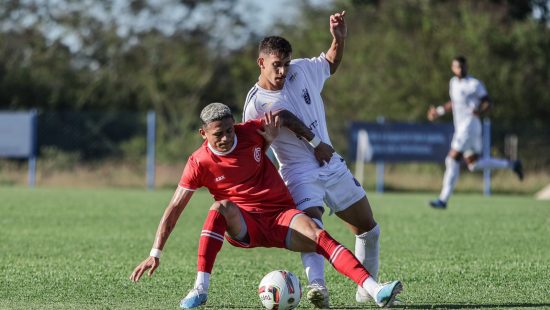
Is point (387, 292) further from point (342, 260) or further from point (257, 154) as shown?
point (257, 154)

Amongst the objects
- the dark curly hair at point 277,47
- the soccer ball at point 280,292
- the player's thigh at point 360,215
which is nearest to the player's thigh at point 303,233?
the soccer ball at point 280,292

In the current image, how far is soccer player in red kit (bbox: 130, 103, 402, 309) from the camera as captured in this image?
720cm

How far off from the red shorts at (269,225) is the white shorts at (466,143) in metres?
11.2

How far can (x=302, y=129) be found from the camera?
→ 297 inches

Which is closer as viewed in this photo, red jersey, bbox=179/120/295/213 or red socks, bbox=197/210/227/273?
red socks, bbox=197/210/227/273

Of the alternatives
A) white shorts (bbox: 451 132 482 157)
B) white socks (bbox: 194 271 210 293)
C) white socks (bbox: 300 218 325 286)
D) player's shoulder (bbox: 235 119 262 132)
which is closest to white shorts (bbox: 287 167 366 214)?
white socks (bbox: 300 218 325 286)

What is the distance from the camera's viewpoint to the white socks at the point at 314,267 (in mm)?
7301

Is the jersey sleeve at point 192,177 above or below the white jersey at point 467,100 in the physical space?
below

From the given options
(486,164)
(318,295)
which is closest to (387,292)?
(318,295)

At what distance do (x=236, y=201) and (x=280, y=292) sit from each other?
2.50ft

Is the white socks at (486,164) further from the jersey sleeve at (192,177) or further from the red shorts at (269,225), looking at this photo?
the jersey sleeve at (192,177)

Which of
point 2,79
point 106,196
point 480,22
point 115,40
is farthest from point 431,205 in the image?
point 115,40

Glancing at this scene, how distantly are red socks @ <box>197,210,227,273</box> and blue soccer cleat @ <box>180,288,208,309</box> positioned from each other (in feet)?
0.54

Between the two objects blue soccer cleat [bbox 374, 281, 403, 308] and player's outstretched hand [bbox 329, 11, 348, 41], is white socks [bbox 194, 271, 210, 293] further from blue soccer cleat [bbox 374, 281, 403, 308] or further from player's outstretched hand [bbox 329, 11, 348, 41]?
player's outstretched hand [bbox 329, 11, 348, 41]
